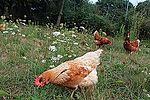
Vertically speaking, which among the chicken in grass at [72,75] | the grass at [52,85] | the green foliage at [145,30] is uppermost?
the chicken in grass at [72,75]

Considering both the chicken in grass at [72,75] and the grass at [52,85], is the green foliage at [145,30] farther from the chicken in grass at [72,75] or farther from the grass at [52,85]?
the chicken in grass at [72,75]

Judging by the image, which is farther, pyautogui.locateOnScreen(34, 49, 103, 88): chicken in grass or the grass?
the grass

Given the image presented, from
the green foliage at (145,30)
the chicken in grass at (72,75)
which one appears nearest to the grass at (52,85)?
the chicken in grass at (72,75)

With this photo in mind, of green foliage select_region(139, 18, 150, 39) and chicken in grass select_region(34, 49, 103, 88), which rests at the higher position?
chicken in grass select_region(34, 49, 103, 88)

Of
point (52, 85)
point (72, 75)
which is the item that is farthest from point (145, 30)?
point (72, 75)

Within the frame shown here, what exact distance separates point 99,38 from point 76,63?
140 inches

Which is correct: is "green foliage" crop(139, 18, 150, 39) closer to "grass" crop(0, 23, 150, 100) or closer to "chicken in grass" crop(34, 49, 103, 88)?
"grass" crop(0, 23, 150, 100)

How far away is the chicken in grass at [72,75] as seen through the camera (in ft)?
12.4

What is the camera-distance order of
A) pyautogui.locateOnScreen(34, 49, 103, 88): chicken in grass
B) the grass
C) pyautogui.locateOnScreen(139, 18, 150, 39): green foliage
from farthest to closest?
pyautogui.locateOnScreen(139, 18, 150, 39): green foliage → the grass → pyautogui.locateOnScreen(34, 49, 103, 88): chicken in grass

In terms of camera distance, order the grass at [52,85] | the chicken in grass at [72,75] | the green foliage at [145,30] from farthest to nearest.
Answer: the green foliage at [145,30] → the grass at [52,85] → the chicken in grass at [72,75]

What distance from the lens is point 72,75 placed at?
380 cm

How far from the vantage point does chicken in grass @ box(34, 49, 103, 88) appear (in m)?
3.77

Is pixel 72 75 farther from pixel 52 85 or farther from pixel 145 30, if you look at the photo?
pixel 145 30

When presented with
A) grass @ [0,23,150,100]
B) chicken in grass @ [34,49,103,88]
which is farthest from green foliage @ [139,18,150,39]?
chicken in grass @ [34,49,103,88]
